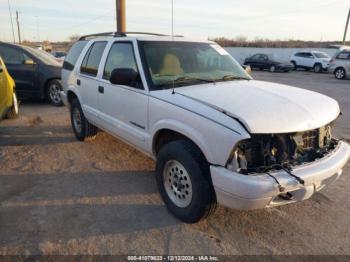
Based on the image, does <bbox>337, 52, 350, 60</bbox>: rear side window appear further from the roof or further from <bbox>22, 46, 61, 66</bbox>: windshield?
the roof

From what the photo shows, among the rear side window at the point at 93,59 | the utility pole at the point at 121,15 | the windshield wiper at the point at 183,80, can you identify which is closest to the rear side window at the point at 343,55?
the utility pole at the point at 121,15

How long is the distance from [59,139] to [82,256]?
3683 millimetres

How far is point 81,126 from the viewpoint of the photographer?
5766 millimetres

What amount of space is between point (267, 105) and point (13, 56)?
8.23 meters

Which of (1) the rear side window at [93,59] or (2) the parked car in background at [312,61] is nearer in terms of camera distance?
(1) the rear side window at [93,59]

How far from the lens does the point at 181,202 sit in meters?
3.37

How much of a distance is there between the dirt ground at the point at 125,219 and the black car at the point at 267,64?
68.9 ft

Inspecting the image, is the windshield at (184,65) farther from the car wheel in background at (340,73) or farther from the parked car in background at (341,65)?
the car wheel in background at (340,73)

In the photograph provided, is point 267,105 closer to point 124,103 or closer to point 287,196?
point 287,196

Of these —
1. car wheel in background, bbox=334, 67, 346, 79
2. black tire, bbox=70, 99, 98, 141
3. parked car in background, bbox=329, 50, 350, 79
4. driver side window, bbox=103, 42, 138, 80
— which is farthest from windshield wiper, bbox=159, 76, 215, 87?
car wheel in background, bbox=334, 67, 346, 79

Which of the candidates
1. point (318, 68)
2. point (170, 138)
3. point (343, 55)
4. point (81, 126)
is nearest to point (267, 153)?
point (170, 138)

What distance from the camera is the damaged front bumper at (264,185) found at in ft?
8.60

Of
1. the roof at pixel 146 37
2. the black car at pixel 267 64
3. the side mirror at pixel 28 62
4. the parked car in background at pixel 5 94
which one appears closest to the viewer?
the roof at pixel 146 37

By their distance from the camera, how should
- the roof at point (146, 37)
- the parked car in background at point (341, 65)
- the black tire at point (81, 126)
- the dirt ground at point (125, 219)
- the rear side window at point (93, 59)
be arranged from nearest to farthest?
the dirt ground at point (125, 219)
the roof at point (146, 37)
the rear side window at point (93, 59)
the black tire at point (81, 126)
the parked car in background at point (341, 65)
